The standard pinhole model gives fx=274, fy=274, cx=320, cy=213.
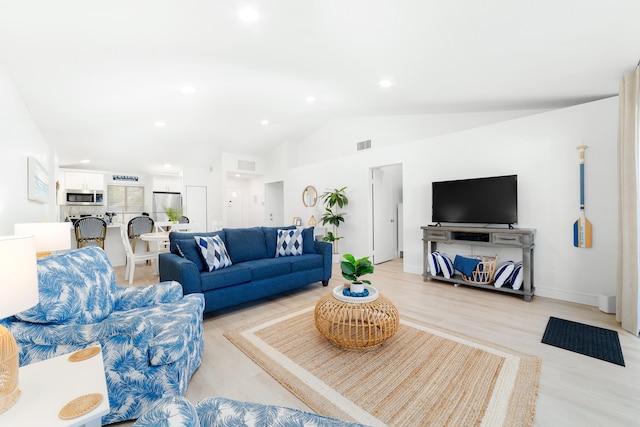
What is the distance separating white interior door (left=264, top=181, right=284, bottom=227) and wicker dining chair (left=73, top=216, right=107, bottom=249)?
12.8 ft

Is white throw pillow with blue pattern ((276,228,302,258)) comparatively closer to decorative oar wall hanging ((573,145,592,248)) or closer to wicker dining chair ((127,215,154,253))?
decorative oar wall hanging ((573,145,592,248))

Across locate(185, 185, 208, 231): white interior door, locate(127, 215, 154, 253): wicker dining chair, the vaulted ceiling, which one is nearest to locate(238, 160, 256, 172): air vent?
locate(185, 185, 208, 231): white interior door

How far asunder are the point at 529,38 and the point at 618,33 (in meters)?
0.53

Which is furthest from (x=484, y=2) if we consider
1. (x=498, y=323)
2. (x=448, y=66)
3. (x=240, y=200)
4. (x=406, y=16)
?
(x=240, y=200)

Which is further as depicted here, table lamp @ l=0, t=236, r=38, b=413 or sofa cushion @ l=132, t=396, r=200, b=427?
table lamp @ l=0, t=236, r=38, b=413

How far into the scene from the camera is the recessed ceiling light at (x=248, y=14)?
6.89 ft

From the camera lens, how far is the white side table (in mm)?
850

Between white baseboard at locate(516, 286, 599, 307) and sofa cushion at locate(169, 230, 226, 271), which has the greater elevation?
Result: sofa cushion at locate(169, 230, 226, 271)

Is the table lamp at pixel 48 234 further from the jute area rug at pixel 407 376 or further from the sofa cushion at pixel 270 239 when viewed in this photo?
the sofa cushion at pixel 270 239

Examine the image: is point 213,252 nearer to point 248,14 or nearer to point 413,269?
point 248,14

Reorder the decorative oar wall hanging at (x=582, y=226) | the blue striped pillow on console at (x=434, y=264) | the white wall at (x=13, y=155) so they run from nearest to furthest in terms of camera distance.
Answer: the white wall at (x=13, y=155) → the decorative oar wall hanging at (x=582, y=226) → the blue striped pillow on console at (x=434, y=264)

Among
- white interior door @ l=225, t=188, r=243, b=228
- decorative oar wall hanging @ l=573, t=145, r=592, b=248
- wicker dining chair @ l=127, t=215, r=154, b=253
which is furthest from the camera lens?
white interior door @ l=225, t=188, r=243, b=228

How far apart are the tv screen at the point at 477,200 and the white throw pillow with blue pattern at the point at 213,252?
10.0 ft

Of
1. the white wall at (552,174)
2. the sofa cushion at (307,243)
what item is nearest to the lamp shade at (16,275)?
the sofa cushion at (307,243)
